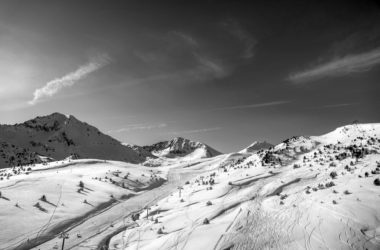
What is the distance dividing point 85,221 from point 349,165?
1721cm

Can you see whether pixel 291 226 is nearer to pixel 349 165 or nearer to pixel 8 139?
pixel 349 165

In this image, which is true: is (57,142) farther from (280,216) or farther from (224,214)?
(280,216)

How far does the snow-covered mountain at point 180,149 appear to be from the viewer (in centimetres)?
15275

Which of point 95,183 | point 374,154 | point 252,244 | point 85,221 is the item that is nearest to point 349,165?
point 374,154

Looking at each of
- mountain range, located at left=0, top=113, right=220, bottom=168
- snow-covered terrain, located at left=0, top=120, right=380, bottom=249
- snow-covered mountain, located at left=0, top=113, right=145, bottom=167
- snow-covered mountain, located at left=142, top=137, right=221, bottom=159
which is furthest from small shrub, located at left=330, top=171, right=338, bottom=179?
snow-covered mountain, located at left=142, top=137, right=221, bottom=159

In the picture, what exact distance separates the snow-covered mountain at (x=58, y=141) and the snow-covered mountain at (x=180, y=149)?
171 ft

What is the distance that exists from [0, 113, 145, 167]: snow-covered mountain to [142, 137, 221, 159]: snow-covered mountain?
52034 mm

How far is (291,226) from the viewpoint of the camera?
30.1 feet

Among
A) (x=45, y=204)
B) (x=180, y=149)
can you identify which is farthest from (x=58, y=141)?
(x=45, y=204)

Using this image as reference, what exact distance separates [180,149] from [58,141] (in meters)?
84.0

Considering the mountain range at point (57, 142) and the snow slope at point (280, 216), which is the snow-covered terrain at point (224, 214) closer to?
the snow slope at point (280, 216)

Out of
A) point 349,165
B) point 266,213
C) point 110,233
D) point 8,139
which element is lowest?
point 110,233

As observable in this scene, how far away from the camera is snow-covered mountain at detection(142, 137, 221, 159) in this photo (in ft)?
501

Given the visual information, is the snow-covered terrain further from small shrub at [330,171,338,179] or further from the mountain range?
the mountain range
